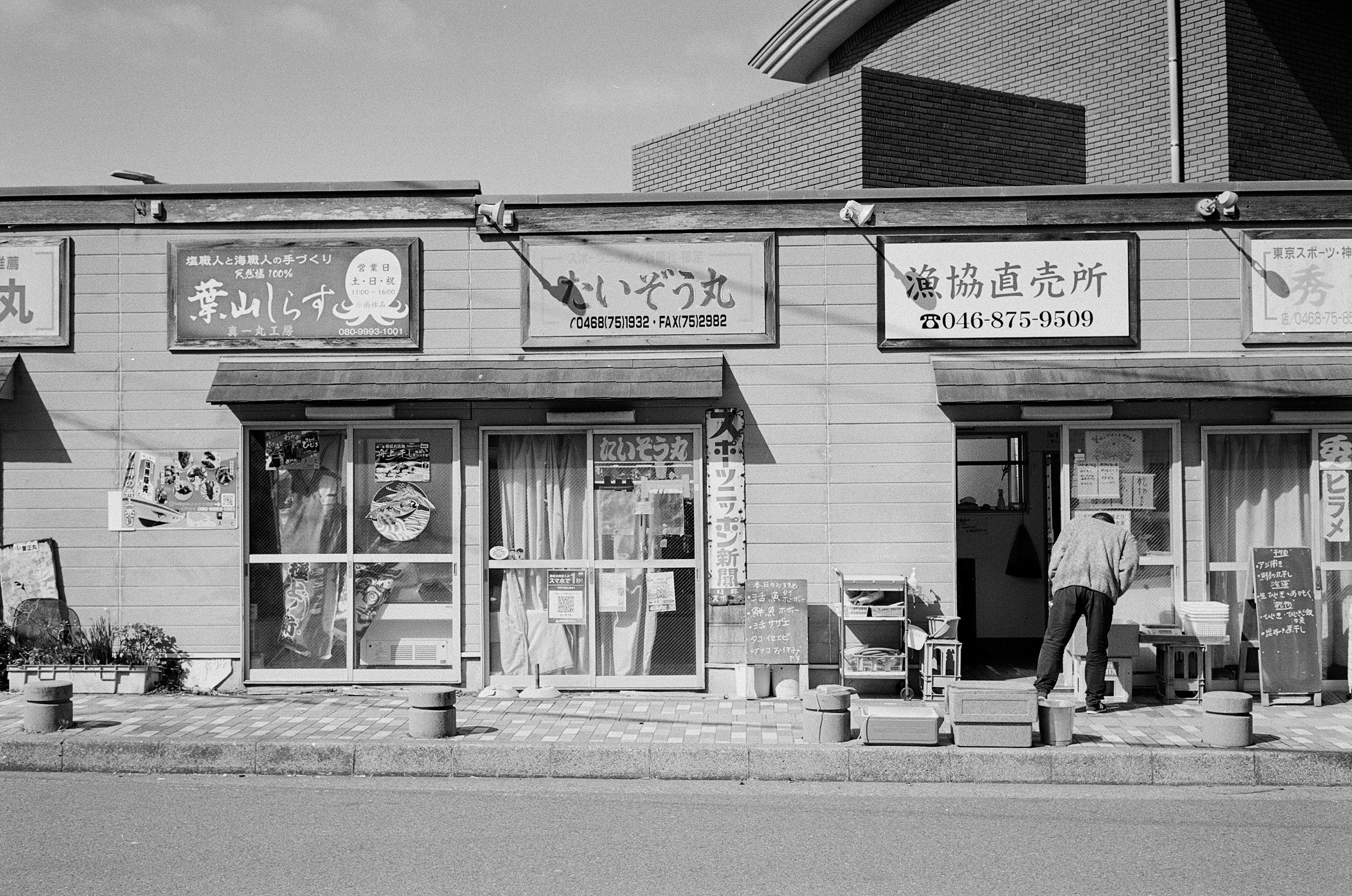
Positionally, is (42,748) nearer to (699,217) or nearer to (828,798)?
(828,798)

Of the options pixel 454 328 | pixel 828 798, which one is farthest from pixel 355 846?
pixel 454 328

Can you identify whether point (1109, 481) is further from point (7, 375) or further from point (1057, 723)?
point (7, 375)

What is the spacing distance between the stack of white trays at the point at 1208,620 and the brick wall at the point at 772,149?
6.27 m

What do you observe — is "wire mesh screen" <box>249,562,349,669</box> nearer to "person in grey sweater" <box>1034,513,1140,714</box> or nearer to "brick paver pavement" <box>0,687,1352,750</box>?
"brick paver pavement" <box>0,687,1352,750</box>

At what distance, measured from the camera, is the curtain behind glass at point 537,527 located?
413 inches

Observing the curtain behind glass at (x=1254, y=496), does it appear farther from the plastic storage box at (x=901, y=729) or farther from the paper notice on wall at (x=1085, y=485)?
the plastic storage box at (x=901, y=729)

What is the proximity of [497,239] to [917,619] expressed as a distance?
510 cm

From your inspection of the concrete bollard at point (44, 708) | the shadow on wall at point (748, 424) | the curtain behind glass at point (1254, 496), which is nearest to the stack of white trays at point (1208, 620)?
the curtain behind glass at point (1254, 496)

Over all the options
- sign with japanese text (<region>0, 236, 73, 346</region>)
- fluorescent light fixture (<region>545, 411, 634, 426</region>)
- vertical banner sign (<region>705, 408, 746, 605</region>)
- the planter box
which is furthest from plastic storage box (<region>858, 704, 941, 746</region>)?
sign with japanese text (<region>0, 236, 73, 346</region>)

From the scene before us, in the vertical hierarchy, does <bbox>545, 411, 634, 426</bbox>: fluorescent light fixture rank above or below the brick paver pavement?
above

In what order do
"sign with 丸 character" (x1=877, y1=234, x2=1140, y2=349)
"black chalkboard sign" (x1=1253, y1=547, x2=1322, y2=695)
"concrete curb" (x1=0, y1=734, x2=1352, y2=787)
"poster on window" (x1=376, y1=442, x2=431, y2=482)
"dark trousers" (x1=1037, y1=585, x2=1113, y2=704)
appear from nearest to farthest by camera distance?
1. "concrete curb" (x1=0, y1=734, x2=1352, y2=787)
2. "dark trousers" (x1=1037, y1=585, x2=1113, y2=704)
3. "black chalkboard sign" (x1=1253, y1=547, x2=1322, y2=695)
4. "sign with 丸 character" (x1=877, y1=234, x2=1140, y2=349)
5. "poster on window" (x1=376, y1=442, x2=431, y2=482)

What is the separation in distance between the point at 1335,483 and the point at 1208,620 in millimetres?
1827

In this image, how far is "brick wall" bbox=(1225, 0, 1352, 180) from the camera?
1430 cm

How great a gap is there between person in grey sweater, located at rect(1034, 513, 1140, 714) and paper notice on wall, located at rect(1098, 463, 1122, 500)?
786 mm
